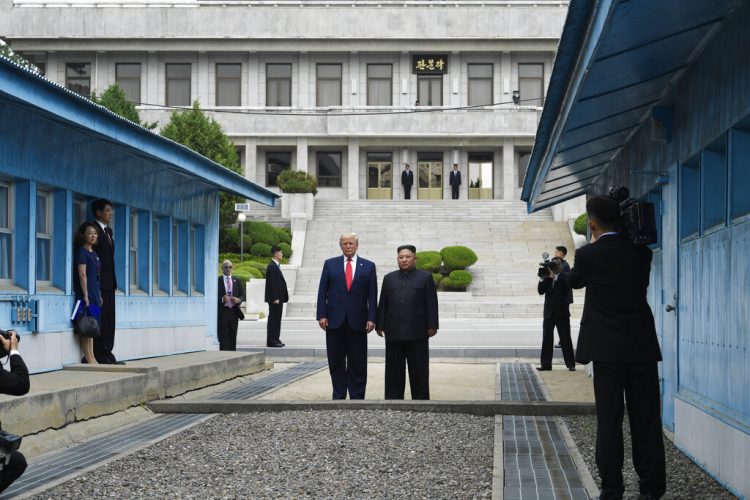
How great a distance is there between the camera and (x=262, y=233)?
46.9 metres

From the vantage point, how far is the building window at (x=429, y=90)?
196 ft

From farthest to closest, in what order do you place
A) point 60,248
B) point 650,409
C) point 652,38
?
point 60,248, point 652,38, point 650,409

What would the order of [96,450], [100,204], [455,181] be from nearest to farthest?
[96,450] < [100,204] < [455,181]

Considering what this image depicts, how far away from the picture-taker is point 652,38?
7.67 metres

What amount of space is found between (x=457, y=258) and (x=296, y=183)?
12256 millimetres

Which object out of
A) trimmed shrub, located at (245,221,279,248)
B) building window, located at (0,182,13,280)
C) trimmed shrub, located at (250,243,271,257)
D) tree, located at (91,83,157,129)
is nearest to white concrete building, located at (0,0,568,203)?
tree, located at (91,83,157,129)

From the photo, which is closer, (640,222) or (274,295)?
(640,222)

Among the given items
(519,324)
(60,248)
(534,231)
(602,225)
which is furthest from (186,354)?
(534,231)

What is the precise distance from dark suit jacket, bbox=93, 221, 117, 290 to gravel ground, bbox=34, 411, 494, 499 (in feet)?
9.66

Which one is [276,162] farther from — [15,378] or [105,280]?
[15,378]

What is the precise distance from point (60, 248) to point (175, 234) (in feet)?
Result: 17.4

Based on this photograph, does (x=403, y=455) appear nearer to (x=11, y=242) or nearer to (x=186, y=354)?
(x=11, y=242)

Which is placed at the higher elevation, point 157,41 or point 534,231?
point 157,41

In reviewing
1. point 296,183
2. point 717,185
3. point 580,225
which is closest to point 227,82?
point 296,183
